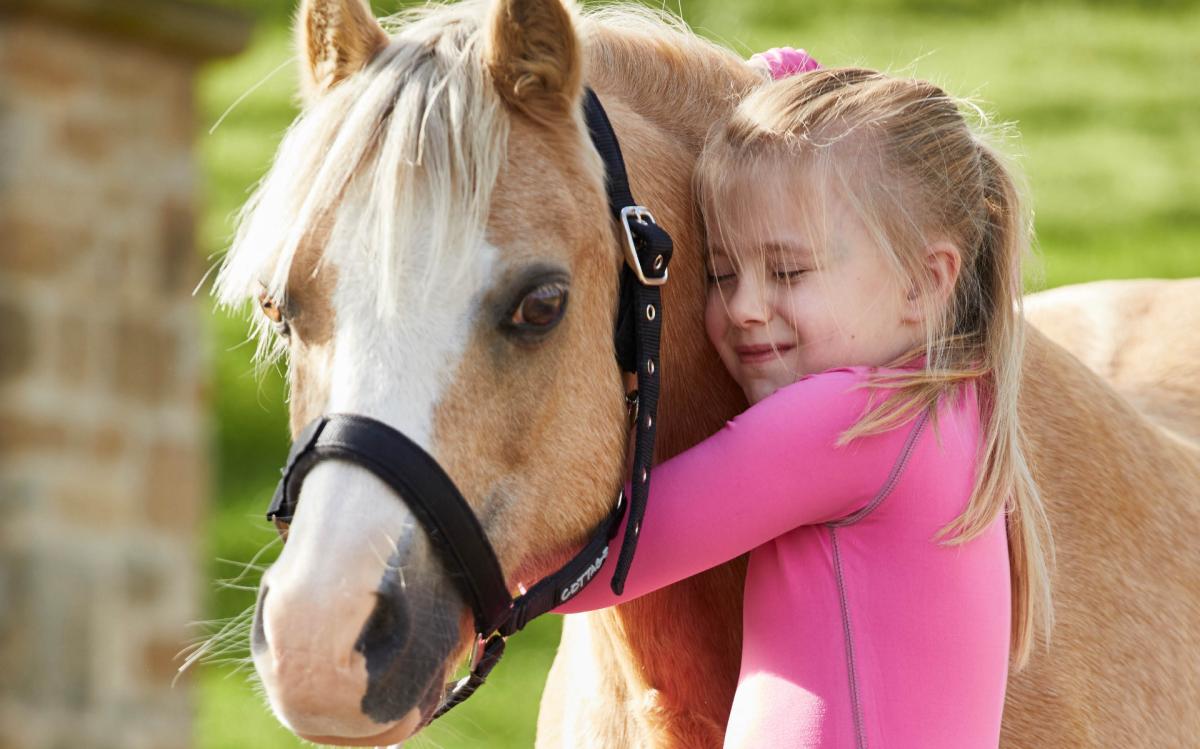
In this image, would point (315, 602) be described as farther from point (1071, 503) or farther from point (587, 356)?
point (1071, 503)

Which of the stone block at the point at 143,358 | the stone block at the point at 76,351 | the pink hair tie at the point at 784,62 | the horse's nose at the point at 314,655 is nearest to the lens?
the horse's nose at the point at 314,655

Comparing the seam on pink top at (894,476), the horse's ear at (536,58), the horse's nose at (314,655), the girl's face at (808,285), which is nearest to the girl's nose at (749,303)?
the girl's face at (808,285)

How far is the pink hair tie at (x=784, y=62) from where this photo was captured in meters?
2.32

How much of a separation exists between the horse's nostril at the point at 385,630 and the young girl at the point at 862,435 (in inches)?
13.8

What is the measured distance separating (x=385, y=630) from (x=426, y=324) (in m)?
0.36

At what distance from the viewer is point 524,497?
69.6 inches

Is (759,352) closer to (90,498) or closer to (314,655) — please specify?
(314,655)

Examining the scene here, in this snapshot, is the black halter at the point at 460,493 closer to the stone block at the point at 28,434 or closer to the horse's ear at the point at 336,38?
the horse's ear at the point at 336,38

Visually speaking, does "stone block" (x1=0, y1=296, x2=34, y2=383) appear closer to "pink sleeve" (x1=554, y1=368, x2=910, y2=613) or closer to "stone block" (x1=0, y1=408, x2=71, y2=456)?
"stone block" (x1=0, y1=408, x2=71, y2=456)

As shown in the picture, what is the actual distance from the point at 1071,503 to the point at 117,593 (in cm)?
549

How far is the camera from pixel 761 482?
1856 mm

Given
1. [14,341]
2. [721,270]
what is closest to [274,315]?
[721,270]

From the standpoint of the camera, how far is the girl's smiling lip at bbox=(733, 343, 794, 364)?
2.00 m

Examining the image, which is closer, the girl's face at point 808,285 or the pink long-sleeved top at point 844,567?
the pink long-sleeved top at point 844,567
